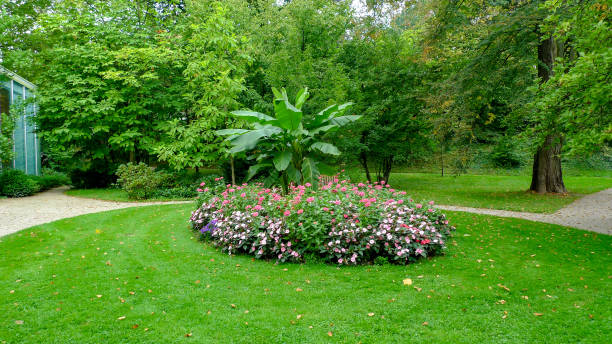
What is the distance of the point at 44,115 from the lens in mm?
13492

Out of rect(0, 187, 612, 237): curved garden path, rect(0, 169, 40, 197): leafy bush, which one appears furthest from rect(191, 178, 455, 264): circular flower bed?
rect(0, 169, 40, 197): leafy bush

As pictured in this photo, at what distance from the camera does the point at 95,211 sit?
31.7 feet

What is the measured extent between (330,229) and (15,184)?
12710mm

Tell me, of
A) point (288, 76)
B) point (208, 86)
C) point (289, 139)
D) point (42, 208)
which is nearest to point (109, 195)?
point (42, 208)

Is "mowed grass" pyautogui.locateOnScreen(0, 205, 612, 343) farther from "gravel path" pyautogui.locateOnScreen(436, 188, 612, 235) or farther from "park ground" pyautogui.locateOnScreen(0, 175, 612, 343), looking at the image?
"gravel path" pyautogui.locateOnScreen(436, 188, 612, 235)

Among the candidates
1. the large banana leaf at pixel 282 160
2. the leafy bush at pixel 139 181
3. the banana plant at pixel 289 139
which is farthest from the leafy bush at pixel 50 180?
the large banana leaf at pixel 282 160

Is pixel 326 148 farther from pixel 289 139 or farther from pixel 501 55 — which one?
pixel 501 55

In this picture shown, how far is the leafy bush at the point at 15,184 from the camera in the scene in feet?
41.3

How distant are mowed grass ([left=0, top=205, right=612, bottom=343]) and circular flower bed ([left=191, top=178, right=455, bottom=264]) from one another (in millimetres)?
231

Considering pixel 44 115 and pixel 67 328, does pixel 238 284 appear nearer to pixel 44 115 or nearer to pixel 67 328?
pixel 67 328

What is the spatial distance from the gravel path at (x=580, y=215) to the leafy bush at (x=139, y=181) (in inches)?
366

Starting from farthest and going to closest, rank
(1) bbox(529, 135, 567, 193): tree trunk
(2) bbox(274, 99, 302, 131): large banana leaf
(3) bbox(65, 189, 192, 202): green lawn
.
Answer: (1) bbox(529, 135, 567, 193): tree trunk
(3) bbox(65, 189, 192, 202): green lawn
(2) bbox(274, 99, 302, 131): large banana leaf

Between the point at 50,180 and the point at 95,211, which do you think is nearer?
the point at 95,211

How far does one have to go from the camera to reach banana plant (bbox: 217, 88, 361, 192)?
679 cm
